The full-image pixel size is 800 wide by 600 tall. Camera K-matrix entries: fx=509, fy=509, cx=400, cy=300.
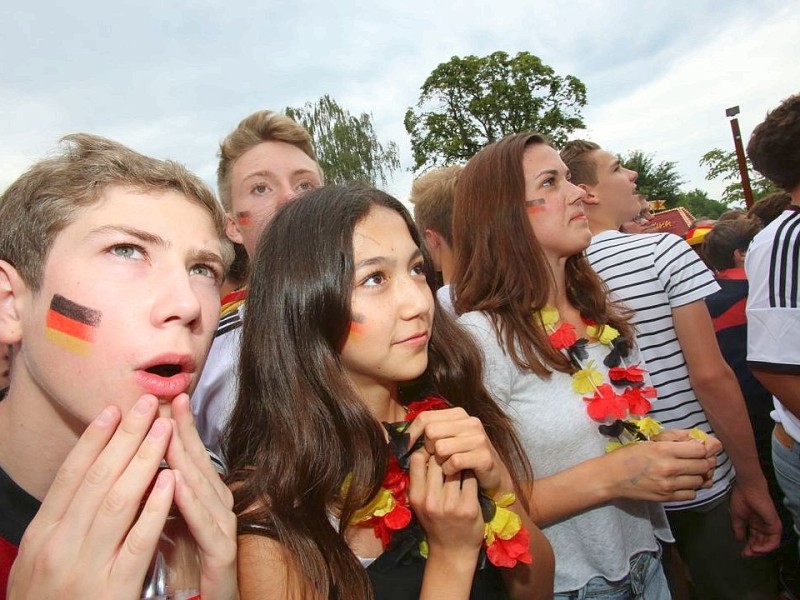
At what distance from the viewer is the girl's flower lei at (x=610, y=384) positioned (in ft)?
6.35

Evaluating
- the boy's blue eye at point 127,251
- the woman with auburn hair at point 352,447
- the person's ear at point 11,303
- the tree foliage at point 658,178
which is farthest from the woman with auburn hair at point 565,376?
the tree foliage at point 658,178

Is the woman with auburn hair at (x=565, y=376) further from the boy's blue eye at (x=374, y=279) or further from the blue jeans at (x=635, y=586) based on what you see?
the boy's blue eye at (x=374, y=279)

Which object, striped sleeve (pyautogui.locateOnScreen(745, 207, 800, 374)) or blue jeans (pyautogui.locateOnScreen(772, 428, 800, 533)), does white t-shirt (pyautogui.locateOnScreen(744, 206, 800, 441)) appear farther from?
blue jeans (pyautogui.locateOnScreen(772, 428, 800, 533))

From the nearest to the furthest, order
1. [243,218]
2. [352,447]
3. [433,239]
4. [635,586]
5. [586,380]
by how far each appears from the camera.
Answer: [352,447] < [635,586] < [586,380] < [243,218] < [433,239]

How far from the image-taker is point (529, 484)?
183 centimetres

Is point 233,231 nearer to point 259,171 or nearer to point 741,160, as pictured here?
point 259,171

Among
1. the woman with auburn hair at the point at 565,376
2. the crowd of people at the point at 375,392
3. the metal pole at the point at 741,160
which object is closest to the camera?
the crowd of people at the point at 375,392

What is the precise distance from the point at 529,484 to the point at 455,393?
0.41 meters

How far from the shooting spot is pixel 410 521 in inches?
60.2

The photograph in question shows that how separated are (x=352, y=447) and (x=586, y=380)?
39.9 inches

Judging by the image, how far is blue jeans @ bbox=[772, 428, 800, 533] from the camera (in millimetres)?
2348

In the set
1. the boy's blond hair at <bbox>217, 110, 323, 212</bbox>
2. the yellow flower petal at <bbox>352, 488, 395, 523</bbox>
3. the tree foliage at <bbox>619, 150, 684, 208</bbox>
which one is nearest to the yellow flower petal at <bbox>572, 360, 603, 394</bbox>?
the yellow flower petal at <bbox>352, 488, 395, 523</bbox>

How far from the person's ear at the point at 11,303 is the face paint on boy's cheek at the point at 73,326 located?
0.43ft

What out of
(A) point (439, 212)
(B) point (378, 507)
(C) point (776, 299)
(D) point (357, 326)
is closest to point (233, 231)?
(A) point (439, 212)
